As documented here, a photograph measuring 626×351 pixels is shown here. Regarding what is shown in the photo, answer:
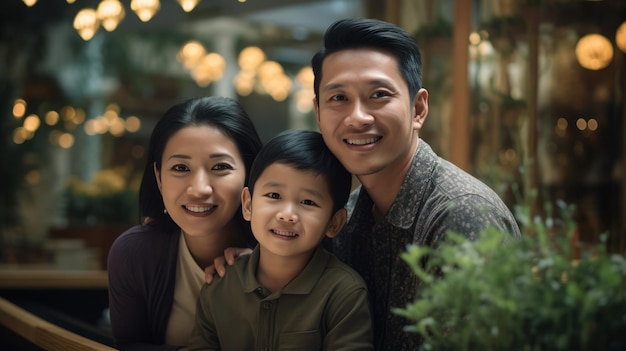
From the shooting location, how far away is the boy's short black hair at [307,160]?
187 centimetres

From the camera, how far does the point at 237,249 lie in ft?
7.01

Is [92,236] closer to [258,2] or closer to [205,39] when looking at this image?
[258,2]

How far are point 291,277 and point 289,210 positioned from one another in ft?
0.64

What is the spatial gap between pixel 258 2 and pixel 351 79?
543cm

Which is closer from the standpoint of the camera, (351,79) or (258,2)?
(351,79)

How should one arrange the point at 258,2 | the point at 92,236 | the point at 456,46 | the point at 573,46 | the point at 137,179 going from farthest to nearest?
the point at 137,179 < the point at 92,236 < the point at 258,2 < the point at 573,46 < the point at 456,46

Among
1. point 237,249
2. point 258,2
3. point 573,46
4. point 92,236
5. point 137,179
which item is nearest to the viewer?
point 237,249

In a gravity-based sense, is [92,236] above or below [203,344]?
below

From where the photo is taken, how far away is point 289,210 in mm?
1815

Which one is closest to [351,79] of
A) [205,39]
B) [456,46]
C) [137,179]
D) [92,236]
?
[456,46]

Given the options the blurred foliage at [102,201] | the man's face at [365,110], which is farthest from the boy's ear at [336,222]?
the blurred foliage at [102,201]

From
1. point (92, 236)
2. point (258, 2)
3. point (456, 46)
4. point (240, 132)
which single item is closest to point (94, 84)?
point (92, 236)

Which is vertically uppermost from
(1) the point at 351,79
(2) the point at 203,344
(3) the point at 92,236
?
(1) the point at 351,79

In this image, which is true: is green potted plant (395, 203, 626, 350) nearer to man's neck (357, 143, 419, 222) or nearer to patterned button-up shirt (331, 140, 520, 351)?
patterned button-up shirt (331, 140, 520, 351)
